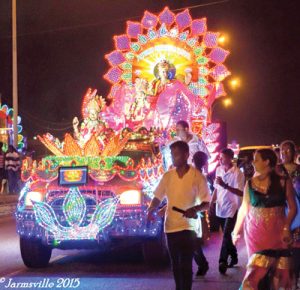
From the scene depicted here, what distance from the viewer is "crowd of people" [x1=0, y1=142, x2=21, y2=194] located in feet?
67.3

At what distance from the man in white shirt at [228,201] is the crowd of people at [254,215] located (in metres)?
1.17

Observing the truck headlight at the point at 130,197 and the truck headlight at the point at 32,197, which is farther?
the truck headlight at the point at 32,197

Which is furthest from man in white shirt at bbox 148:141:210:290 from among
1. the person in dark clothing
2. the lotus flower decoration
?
the lotus flower decoration

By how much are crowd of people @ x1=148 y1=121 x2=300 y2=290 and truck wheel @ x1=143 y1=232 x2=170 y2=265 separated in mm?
2209

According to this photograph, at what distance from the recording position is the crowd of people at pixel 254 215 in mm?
4957

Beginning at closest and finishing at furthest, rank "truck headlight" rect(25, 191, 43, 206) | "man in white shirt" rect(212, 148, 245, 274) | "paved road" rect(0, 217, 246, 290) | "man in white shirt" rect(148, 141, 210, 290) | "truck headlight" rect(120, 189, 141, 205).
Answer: "man in white shirt" rect(148, 141, 210, 290), "paved road" rect(0, 217, 246, 290), "man in white shirt" rect(212, 148, 245, 274), "truck headlight" rect(120, 189, 141, 205), "truck headlight" rect(25, 191, 43, 206)

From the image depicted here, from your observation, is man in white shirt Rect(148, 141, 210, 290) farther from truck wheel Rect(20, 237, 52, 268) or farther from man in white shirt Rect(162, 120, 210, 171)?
truck wheel Rect(20, 237, 52, 268)

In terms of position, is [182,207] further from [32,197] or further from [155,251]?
[32,197]

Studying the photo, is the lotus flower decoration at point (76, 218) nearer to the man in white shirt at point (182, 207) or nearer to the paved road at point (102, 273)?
the paved road at point (102, 273)

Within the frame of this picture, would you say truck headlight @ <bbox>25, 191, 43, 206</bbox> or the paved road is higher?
truck headlight @ <bbox>25, 191, 43, 206</bbox>

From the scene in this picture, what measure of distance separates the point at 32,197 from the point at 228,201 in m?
2.62

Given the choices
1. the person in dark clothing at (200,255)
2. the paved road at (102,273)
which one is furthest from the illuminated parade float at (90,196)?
the person in dark clothing at (200,255)

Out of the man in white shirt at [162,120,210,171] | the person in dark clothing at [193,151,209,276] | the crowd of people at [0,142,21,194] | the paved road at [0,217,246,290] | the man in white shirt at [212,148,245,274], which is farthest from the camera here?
the crowd of people at [0,142,21,194]

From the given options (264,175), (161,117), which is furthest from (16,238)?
(264,175)
